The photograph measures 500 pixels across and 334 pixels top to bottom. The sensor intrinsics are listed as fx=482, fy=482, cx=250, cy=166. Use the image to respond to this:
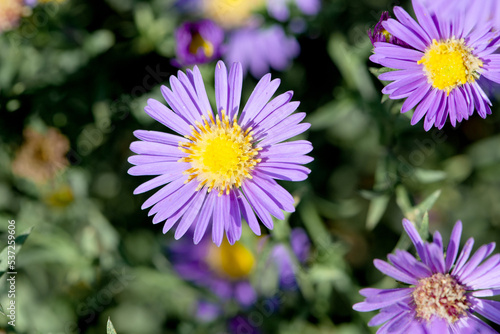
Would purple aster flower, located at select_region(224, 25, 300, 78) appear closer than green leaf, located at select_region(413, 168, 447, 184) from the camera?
No

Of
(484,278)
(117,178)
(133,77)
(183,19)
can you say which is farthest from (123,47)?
(484,278)

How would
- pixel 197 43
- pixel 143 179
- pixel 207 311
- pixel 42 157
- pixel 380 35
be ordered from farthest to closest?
pixel 143 179
pixel 207 311
pixel 42 157
pixel 197 43
pixel 380 35

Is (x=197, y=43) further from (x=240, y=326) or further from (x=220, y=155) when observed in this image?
(x=240, y=326)

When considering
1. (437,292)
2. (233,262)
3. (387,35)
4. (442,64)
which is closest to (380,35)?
(387,35)

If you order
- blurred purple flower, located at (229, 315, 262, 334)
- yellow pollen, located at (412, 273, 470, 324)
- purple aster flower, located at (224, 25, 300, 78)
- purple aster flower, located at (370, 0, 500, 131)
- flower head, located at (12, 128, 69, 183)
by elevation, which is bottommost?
blurred purple flower, located at (229, 315, 262, 334)

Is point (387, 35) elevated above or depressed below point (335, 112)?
above

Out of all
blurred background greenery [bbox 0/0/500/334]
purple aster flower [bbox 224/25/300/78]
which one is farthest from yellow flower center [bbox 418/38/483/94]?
purple aster flower [bbox 224/25/300/78]

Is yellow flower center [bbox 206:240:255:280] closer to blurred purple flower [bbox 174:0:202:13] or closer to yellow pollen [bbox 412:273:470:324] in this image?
yellow pollen [bbox 412:273:470:324]

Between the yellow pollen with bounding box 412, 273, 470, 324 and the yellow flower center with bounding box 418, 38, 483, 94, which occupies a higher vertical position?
the yellow flower center with bounding box 418, 38, 483, 94
